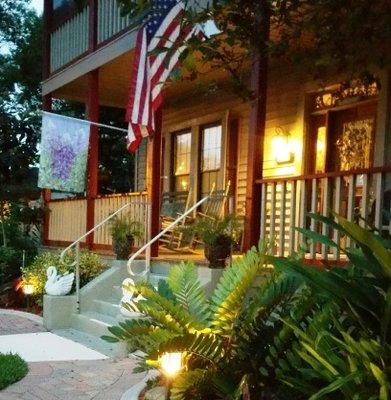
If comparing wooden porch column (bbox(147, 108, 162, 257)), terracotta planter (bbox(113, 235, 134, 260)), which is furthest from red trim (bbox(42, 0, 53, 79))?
terracotta planter (bbox(113, 235, 134, 260))

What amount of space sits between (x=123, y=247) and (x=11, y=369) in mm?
2916

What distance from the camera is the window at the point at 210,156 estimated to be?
9.96 metres

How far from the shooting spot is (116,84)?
1048 centimetres

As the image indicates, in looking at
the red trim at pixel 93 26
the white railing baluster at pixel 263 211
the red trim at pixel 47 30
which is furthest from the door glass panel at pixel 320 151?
the red trim at pixel 47 30

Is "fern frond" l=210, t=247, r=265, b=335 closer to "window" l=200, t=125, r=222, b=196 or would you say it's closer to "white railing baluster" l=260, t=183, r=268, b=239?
"white railing baluster" l=260, t=183, r=268, b=239

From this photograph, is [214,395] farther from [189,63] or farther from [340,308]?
[189,63]

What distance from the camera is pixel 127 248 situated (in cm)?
763

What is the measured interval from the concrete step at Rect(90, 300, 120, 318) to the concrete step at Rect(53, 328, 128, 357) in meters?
0.38

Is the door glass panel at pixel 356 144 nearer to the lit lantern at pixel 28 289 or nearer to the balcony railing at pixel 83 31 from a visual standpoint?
the balcony railing at pixel 83 31

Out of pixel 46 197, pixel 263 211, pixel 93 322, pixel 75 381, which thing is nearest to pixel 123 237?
pixel 93 322

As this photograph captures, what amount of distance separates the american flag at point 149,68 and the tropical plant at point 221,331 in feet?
12.1

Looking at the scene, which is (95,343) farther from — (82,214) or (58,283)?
(82,214)

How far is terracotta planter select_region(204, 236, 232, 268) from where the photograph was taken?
5988 millimetres

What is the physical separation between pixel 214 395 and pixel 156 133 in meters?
5.09
